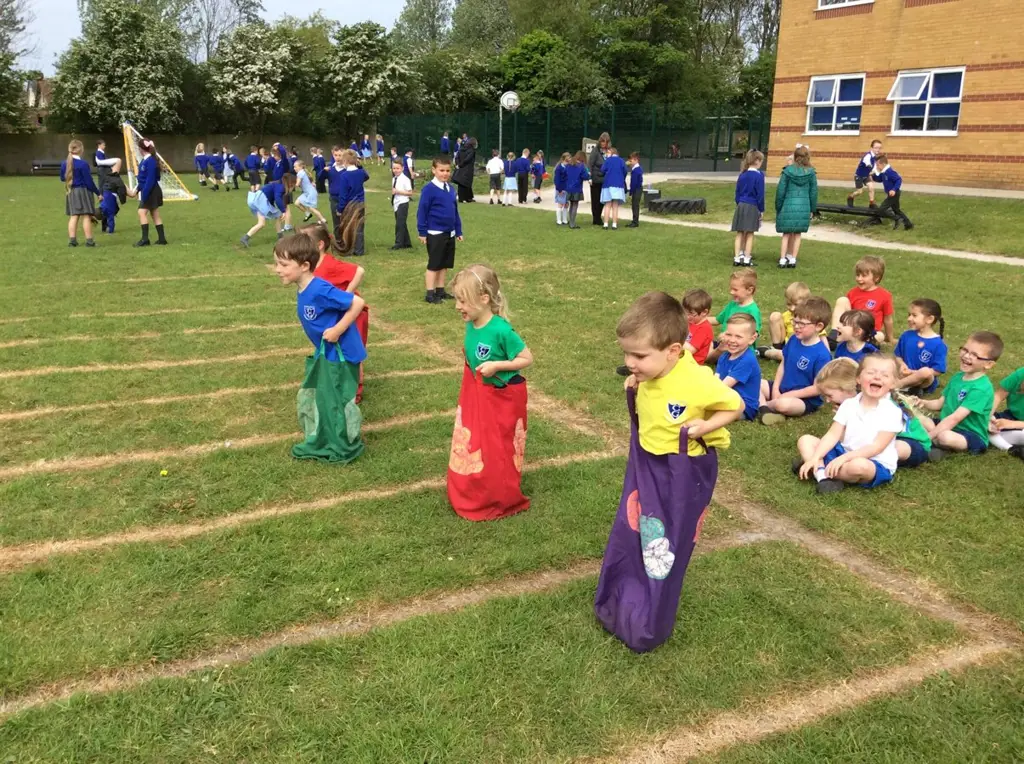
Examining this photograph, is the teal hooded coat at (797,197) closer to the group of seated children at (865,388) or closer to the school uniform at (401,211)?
the group of seated children at (865,388)

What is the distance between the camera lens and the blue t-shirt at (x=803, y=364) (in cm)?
620

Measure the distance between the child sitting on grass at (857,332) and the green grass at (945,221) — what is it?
30.1ft

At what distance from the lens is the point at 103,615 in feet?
11.5

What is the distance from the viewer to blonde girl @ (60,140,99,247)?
1402 centimetres

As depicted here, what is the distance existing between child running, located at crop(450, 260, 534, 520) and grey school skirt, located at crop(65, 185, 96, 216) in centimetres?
1296

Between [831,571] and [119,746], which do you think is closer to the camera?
[119,746]

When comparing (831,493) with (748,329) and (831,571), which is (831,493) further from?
(748,329)

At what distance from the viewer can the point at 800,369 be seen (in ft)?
20.5

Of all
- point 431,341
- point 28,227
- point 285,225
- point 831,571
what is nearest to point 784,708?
point 831,571

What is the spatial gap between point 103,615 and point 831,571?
355 centimetres

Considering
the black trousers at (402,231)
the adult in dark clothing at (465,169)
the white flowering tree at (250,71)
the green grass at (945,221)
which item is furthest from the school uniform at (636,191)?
the white flowering tree at (250,71)

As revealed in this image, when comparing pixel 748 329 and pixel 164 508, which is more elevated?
pixel 748 329

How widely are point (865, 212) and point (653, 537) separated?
1645 cm

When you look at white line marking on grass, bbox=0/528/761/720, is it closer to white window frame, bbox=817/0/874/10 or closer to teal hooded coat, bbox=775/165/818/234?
teal hooded coat, bbox=775/165/818/234
